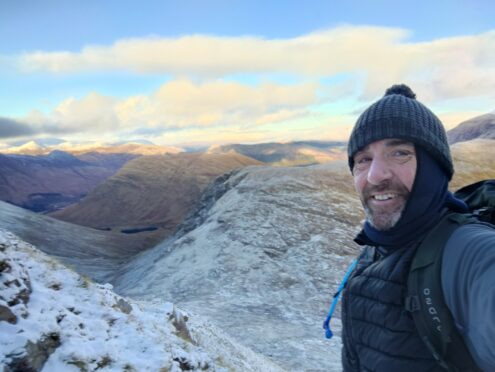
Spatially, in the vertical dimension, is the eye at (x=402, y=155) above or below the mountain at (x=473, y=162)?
above

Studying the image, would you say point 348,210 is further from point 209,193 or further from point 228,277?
point 209,193

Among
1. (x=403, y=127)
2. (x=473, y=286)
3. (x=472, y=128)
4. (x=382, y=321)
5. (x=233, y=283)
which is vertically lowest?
(x=233, y=283)

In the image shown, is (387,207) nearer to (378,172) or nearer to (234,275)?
(378,172)

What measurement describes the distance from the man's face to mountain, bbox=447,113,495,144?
5815 inches

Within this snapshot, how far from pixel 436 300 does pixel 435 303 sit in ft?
0.06

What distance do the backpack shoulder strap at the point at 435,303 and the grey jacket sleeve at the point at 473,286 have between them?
5 centimetres

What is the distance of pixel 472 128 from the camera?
14638 cm

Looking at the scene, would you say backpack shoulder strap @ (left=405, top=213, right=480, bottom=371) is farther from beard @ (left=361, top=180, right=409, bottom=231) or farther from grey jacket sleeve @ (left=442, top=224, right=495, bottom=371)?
beard @ (left=361, top=180, right=409, bottom=231)

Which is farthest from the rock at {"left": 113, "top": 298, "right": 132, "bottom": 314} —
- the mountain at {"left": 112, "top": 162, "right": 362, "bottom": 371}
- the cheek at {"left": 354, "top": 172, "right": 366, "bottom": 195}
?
the mountain at {"left": 112, "top": 162, "right": 362, "bottom": 371}

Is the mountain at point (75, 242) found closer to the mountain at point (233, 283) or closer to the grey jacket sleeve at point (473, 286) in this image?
the mountain at point (233, 283)

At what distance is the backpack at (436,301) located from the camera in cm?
231

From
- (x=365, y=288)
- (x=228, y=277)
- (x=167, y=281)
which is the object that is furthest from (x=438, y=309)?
(x=167, y=281)

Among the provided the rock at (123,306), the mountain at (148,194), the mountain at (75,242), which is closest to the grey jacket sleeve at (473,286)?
the rock at (123,306)

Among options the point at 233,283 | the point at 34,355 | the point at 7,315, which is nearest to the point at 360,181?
the point at 34,355
